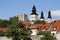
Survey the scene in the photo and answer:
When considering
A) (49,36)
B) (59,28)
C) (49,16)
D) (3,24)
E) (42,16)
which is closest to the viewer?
(49,36)

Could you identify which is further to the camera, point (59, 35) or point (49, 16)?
point (49, 16)

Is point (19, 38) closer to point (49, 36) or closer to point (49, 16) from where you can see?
point (49, 36)

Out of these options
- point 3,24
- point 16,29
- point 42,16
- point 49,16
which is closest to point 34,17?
point 42,16

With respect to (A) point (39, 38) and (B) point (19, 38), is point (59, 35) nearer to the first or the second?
(A) point (39, 38)

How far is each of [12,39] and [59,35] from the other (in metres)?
5.83

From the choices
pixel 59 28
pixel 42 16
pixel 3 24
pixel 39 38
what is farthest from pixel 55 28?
pixel 42 16

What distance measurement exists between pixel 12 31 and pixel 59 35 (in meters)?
5.87

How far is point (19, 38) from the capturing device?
34.9m

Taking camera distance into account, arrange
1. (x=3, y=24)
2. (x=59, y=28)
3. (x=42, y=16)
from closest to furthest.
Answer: (x=59, y=28)
(x=3, y=24)
(x=42, y=16)

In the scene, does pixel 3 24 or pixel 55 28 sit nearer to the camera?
pixel 55 28

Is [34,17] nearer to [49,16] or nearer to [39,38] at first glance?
[49,16]

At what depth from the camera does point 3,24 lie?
9381cm

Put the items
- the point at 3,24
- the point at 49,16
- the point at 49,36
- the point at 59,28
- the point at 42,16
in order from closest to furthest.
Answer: the point at 49,36 → the point at 59,28 → the point at 3,24 → the point at 49,16 → the point at 42,16

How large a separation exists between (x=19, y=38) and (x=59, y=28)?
24.6m
